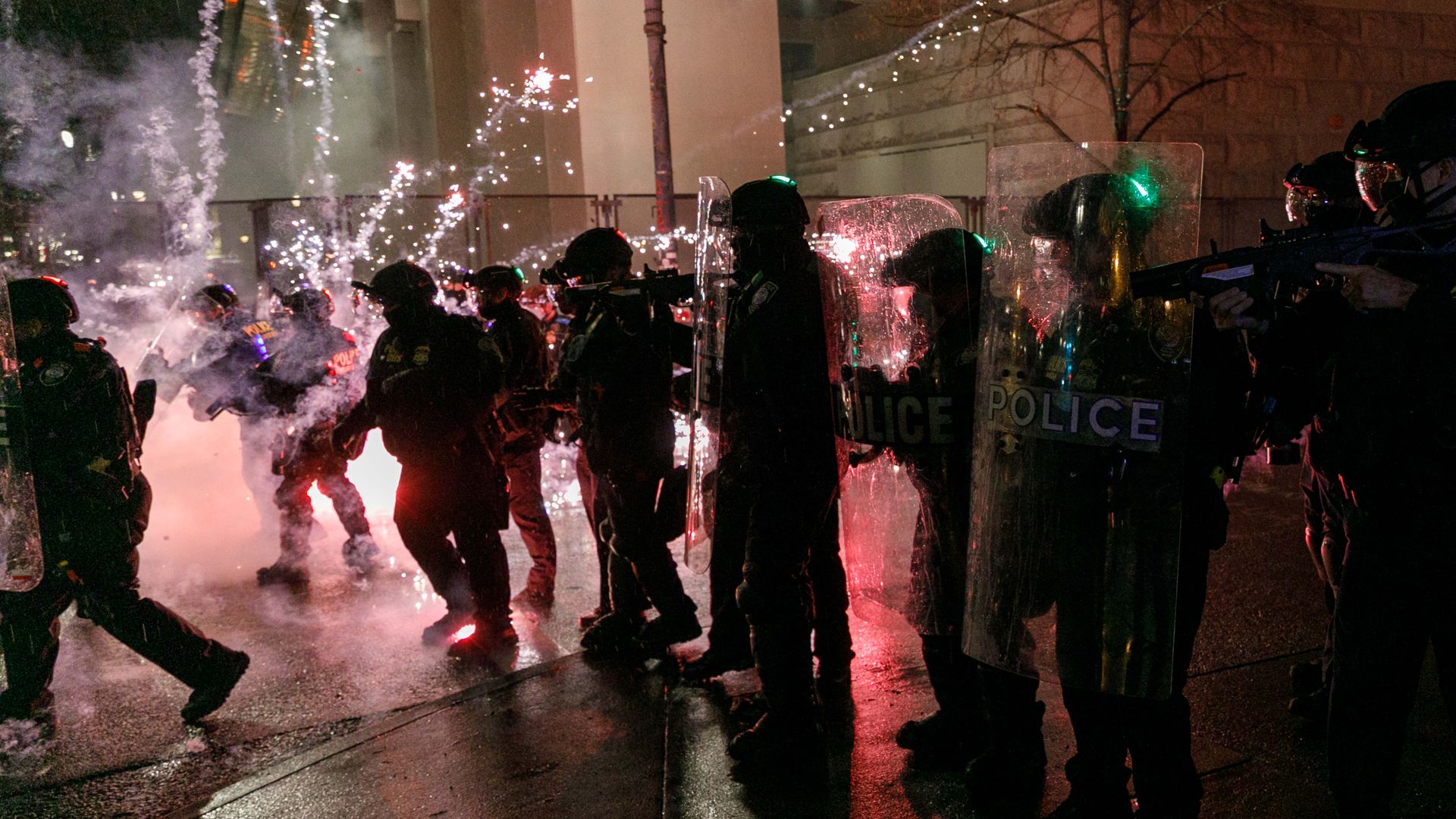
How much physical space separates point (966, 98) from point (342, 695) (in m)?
17.1

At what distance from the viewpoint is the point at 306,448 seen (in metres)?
7.15

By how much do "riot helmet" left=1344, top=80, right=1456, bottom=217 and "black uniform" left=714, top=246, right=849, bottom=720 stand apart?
5.45 feet

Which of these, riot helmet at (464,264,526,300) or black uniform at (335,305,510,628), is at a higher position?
riot helmet at (464,264,526,300)

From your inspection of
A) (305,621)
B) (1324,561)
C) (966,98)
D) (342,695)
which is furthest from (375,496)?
(966,98)

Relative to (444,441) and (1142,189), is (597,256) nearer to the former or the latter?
(444,441)

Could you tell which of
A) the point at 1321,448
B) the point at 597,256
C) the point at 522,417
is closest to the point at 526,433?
the point at 522,417

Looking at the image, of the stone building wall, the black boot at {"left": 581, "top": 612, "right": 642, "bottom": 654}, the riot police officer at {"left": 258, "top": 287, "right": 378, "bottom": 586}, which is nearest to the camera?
the black boot at {"left": 581, "top": 612, "right": 642, "bottom": 654}

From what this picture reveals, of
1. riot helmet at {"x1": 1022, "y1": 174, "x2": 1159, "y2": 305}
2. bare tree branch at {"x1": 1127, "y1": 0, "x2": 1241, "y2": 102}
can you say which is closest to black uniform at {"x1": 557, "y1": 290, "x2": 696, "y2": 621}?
riot helmet at {"x1": 1022, "y1": 174, "x2": 1159, "y2": 305}

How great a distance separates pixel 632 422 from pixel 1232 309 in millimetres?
2792

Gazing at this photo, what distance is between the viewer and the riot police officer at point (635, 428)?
16.0 feet

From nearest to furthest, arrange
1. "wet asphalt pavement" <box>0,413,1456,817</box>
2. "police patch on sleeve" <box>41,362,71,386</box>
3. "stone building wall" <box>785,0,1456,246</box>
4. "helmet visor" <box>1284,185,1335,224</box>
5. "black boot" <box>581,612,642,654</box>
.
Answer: "wet asphalt pavement" <box>0,413,1456,817</box> → "police patch on sleeve" <box>41,362,71,386</box> → "helmet visor" <box>1284,185,1335,224</box> → "black boot" <box>581,612,642,654</box> → "stone building wall" <box>785,0,1456,246</box>

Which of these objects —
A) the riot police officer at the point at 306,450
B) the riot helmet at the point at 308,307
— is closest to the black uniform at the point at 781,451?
the riot police officer at the point at 306,450

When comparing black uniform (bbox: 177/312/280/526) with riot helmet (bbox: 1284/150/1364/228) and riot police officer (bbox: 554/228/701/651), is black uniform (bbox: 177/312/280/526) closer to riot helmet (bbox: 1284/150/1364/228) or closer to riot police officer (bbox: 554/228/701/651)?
riot police officer (bbox: 554/228/701/651)

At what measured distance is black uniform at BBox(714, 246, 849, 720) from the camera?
3.64 m
